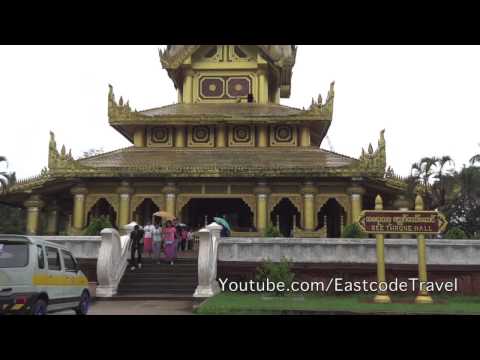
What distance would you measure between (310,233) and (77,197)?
37.4ft

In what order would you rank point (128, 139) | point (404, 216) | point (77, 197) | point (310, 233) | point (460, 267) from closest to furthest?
1. point (404, 216)
2. point (460, 267)
3. point (310, 233)
4. point (77, 197)
5. point (128, 139)

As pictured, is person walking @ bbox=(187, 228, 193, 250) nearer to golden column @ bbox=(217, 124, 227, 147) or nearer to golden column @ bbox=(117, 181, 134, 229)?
golden column @ bbox=(117, 181, 134, 229)

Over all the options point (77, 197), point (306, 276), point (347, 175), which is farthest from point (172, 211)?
point (306, 276)

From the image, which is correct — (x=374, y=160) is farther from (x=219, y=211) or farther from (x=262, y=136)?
(x=219, y=211)

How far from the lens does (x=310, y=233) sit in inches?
993

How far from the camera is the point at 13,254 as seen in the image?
31.9 ft

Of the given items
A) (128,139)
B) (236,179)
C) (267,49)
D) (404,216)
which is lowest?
(404,216)

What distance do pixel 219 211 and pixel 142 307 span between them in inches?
664

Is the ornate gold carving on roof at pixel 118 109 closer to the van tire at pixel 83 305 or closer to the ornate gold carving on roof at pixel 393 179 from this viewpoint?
the ornate gold carving on roof at pixel 393 179

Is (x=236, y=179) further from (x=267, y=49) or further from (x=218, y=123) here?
(x=267, y=49)

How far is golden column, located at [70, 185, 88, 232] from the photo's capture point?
26.7 m

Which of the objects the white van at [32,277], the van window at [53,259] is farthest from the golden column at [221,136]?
the van window at [53,259]

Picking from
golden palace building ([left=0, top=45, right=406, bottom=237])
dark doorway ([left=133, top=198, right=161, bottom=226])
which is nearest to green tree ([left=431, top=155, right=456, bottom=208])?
golden palace building ([left=0, top=45, right=406, bottom=237])

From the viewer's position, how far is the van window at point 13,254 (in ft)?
31.4
